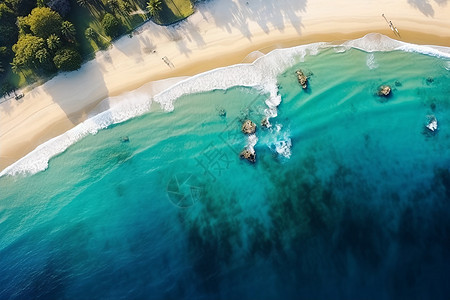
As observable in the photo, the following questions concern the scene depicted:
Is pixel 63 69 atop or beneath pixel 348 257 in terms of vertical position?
atop

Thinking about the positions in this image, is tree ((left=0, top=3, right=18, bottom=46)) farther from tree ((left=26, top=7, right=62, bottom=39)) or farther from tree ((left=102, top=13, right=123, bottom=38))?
tree ((left=102, top=13, right=123, bottom=38))

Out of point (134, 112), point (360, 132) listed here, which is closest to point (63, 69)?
point (134, 112)

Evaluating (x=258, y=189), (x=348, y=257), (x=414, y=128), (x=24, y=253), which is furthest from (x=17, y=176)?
(x=414, y=128)

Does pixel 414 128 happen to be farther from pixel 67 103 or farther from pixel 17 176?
pixel 17 176

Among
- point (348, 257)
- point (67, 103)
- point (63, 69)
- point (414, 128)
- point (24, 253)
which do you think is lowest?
point (348, 257)

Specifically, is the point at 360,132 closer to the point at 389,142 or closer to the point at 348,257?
the point at 389,142

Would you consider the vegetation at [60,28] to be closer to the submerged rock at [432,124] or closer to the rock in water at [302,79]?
the rock in water at [302,79]
